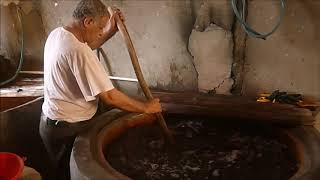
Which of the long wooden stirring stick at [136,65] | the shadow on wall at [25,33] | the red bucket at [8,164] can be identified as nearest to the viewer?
the red bucket at [8,164]

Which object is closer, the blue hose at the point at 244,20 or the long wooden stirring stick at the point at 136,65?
the long wooden stirring stick at the point at 136,65

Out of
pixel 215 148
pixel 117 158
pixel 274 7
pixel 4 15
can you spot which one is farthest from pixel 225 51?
pixel 4 15

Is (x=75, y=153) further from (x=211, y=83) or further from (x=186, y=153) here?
(x=211, y=83)

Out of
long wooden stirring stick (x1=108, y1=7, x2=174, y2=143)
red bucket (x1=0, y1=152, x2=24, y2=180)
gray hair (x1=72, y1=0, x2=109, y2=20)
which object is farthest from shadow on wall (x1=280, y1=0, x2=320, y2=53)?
red bucket (x1=0, y1=152, x2=24, y2=180)

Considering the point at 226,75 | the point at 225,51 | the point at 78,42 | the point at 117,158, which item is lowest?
the point at 117,158

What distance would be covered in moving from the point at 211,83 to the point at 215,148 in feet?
3.88

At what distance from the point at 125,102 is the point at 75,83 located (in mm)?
396

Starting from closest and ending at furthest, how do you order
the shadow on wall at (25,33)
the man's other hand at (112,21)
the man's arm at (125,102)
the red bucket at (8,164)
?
the red bucket at (8,164), the man's arm at (125,102), the man's other hand at (112,21), the shadow on wall at (25,33)

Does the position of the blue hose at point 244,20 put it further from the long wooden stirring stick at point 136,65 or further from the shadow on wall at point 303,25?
the long wooden stirring stick at point 136,65

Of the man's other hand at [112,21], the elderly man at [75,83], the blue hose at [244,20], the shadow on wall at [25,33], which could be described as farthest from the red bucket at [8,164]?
the shadow on wall at [25,33]

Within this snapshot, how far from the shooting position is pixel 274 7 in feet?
11.7

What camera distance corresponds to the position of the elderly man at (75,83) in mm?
2553

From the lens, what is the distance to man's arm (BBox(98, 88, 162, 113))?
2621mm

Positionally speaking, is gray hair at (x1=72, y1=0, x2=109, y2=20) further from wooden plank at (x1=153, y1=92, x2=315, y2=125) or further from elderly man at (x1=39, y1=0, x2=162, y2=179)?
wooden plank at (x1=153, y1=92, x2=315, y2=125)
